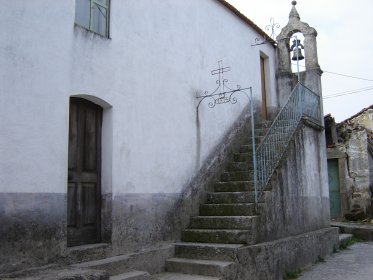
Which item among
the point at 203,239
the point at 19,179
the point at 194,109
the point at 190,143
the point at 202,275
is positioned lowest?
the point at 202,275

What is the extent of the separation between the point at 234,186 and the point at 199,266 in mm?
2314

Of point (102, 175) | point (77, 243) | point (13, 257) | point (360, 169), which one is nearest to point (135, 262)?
point (77, 243)

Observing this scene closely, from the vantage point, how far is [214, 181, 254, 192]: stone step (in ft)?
25.2

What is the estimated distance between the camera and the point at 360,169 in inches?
600

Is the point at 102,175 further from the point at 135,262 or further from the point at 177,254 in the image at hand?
the point at 177,254

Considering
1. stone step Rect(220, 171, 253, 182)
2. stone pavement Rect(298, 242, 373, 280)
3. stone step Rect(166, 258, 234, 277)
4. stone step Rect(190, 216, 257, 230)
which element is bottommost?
stone pavement Rect(298, 242, 373, 280)

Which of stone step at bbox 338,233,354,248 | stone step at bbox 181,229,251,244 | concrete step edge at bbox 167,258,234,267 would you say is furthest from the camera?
stone step at bbox 338,233,354,248

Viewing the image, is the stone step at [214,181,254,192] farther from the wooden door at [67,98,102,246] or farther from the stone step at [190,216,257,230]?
the wooden door at [67,98,102,246]

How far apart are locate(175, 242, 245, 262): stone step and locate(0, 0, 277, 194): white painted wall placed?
997mm

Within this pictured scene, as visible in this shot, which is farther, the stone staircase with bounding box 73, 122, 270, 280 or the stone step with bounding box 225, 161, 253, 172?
the stone step with bounding box 225, 161, 253, 172

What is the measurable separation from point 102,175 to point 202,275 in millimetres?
2073

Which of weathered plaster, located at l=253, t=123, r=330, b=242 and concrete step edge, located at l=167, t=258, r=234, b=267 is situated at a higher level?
weathered plaster, located at l=253, t=123, r=330, b=242

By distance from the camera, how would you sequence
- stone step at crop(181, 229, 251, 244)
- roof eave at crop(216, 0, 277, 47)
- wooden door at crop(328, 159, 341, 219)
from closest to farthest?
stone step at crop(181, 229, 251, 244) < roof eave at crop(216, 0, 277, 47) < wooden door at crop(328, 159, 341, 219)

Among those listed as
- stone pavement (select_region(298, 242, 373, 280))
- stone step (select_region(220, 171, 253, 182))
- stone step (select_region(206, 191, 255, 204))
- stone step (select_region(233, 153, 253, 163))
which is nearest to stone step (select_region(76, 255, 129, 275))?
stone step (select_region(206, 191, 255, 204))
